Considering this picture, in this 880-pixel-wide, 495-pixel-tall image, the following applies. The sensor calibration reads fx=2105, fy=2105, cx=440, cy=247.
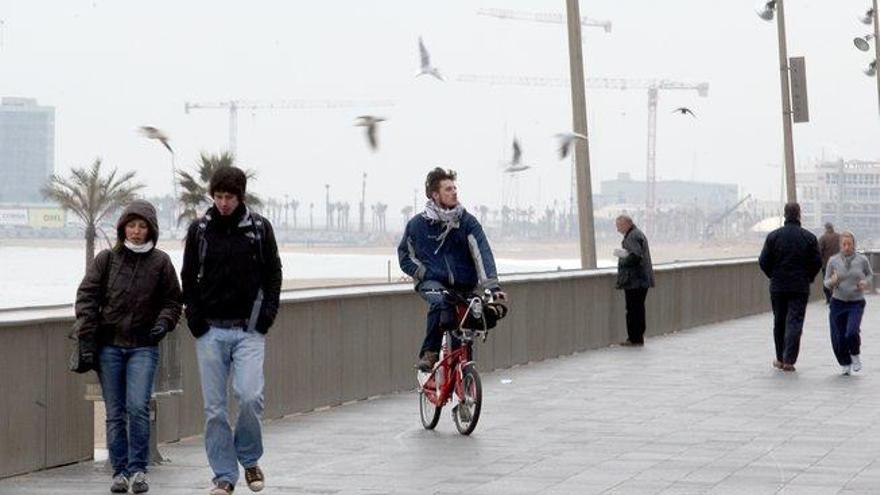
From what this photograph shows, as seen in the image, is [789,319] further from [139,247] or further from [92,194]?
[92,194]

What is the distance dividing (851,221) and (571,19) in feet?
400

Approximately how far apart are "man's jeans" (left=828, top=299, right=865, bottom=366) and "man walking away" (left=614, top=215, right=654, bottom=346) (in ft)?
14.1

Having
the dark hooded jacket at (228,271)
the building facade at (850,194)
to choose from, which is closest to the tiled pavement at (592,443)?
the dark hooded jacket at (228,271)

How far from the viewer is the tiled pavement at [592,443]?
35.9 feet

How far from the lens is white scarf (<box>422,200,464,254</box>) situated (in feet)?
44.8

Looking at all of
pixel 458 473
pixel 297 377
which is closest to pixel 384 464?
pixel 458 473

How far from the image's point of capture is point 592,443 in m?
13.2

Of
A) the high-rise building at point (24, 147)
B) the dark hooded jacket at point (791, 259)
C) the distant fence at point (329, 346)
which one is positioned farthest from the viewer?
the high-rise building at point (24, 147)

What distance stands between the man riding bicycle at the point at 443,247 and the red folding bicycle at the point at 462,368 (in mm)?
101

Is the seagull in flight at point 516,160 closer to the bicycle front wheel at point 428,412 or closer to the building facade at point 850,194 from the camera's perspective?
the bicycle front wheel at point 428,412

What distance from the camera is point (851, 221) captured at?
147500mm

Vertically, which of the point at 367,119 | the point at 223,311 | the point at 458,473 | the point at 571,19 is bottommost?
the point at 458,473

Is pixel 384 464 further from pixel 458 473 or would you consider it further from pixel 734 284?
pixel 734 284

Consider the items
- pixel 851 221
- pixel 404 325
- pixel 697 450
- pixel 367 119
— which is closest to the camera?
pixel 697 450
